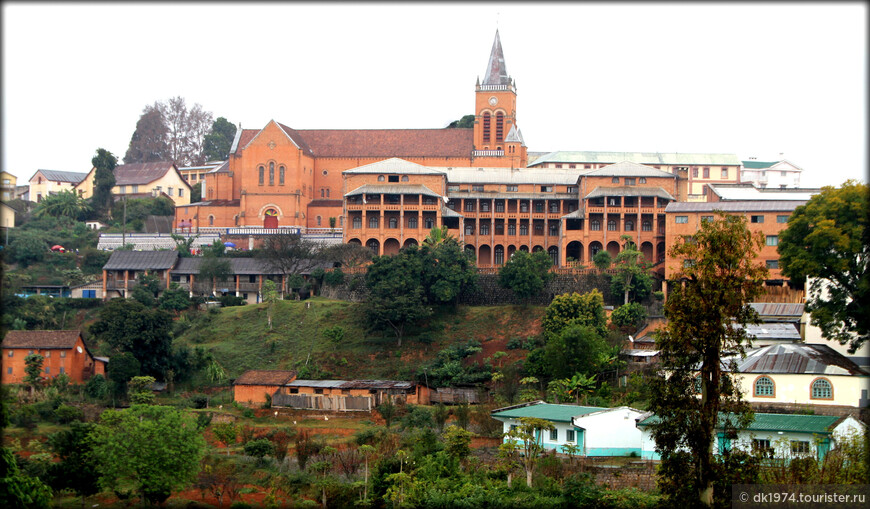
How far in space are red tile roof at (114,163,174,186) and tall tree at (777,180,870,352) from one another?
53535 millimetres

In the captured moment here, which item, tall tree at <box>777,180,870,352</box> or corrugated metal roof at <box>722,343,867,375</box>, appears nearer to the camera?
corrugated metal roof at <box>722,343,867,375</box>

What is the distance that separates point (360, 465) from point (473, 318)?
18.4 metres

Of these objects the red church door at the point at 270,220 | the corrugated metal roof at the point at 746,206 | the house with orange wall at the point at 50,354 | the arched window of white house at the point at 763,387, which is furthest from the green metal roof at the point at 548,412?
the red church door at the point at 270,220

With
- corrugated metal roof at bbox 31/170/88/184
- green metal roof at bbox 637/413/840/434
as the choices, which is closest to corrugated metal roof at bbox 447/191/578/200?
green metal roof at bbox 637/413/840/434

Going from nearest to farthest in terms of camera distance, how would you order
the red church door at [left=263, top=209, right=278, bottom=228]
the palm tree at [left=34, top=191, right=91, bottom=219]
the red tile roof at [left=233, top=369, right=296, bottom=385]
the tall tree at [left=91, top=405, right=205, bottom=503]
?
the tall tree at [left=91, top=405, right=205, bottom=503] < the red tile roof at [left=233, top=369, right=296, bottom=385] < the red church door at [left=263, top=209, right=278, bottom=228] < the palm tree at [left=34, top=191, right=91, bottom=219]

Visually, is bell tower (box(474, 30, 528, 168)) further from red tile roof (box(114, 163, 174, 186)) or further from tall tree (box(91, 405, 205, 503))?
tall tree (box(91, 405, 205, 503))

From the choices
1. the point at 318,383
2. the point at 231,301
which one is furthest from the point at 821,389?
the point at 231,301

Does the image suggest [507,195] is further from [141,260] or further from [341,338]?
[141,260]

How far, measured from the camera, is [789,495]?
19.1 m

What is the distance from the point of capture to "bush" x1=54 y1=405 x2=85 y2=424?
35594mm

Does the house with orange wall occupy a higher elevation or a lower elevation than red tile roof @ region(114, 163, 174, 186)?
lower

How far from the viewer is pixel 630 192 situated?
2192 inches

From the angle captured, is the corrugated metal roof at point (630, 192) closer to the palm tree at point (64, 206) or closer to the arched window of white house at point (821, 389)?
the arched window of white house at point (821, 389)

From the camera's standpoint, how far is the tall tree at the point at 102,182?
237ft
